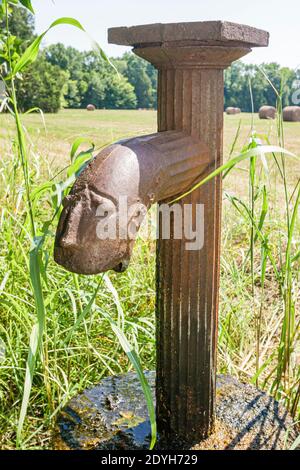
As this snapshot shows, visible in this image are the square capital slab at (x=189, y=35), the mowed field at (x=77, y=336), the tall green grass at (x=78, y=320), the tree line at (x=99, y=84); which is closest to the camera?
the square capital slab at (x=189, y=35)

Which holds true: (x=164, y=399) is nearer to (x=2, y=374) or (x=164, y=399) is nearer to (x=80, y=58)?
(x=2, y=374)

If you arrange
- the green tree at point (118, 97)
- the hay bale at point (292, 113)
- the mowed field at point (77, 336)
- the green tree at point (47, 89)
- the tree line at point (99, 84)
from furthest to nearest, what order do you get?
the green tree at point (118, 97)
the tree line at point (99, 84)
the green tree at point (47, 89)
the hay bale at point (292, 113)
the mowed field at point (77, 336)

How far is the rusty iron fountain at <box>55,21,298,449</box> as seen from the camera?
3.22 ft

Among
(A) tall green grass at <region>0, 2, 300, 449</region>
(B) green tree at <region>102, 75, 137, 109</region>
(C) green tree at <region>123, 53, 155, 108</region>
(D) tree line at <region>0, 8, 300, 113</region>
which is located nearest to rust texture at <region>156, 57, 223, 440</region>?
(A) tall green grass at <region>0, 2, 300, 449</region>

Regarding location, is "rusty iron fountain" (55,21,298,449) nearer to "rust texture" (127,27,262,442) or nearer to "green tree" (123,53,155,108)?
"rust texture" (127,27,262,442)

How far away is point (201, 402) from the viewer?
140cm

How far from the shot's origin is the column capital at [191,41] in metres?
1.13

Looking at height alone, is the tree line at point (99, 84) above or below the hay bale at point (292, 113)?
above

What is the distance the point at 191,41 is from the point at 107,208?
1.44 feet

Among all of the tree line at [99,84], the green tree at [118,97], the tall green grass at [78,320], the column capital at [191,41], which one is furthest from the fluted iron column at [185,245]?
the green tree at [118,97]

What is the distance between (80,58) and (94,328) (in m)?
39.0

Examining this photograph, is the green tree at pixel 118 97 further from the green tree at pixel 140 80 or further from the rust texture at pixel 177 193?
the rust texture at pixel 177 193

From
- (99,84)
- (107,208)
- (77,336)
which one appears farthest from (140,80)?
(107,208)
